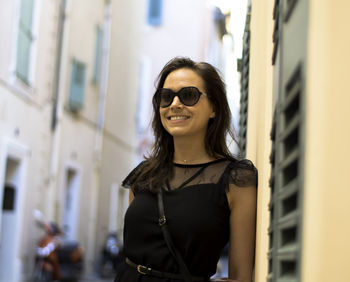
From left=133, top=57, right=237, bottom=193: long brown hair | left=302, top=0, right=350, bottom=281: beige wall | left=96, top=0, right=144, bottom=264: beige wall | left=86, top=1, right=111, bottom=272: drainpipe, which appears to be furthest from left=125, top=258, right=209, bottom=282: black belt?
left=96, top=0, right=144, bottom=264: beige wall

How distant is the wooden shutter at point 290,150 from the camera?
1069 mm

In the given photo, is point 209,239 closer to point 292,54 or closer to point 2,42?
point 292,54

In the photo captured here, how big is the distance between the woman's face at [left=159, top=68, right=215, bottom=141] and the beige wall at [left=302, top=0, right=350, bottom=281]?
1.55 meters

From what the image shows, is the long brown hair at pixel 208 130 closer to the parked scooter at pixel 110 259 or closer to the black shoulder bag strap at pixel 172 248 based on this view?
the black shoulder bag strap at pixel 172 248

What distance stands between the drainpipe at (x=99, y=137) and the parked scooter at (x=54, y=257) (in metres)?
3.93

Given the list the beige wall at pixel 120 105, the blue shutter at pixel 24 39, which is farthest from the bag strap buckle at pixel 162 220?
the beige wall at pixel 120 105

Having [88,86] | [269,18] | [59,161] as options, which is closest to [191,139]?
[269,18]

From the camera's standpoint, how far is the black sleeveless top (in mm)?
2316

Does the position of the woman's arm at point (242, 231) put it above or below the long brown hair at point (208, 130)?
below

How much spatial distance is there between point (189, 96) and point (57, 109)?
35.0 ft

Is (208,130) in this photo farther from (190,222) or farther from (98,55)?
(98,55)

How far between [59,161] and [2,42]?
402 centimetres

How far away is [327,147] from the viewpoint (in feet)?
3.20

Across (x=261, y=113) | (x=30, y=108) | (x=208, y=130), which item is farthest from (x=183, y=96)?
(x=30, y=108)
